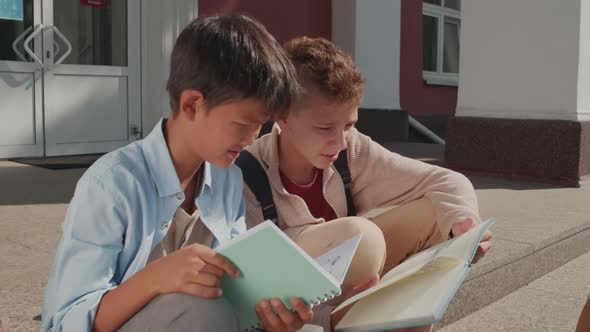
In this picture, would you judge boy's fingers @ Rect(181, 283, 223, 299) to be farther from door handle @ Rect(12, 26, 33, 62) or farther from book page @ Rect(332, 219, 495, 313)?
door handle @ Rect(12, 26, 33, 62)

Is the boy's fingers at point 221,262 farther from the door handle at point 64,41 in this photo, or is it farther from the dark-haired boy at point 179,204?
the door handle at point 64,41

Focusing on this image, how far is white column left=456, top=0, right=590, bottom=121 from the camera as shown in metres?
5.05

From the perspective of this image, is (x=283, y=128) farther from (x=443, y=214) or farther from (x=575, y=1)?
(x=575, y=1)

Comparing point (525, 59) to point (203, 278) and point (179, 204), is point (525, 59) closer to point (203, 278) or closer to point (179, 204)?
point (179, 204)

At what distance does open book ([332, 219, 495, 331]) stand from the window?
26.6 feet

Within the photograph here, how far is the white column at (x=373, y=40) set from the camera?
7.25 meters

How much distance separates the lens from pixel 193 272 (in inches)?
46.9

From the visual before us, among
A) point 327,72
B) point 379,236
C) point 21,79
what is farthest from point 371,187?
point 21,79

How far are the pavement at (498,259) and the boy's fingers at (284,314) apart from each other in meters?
0.89

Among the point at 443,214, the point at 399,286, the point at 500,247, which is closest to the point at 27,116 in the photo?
the point at 500,247

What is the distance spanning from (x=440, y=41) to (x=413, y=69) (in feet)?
3.30

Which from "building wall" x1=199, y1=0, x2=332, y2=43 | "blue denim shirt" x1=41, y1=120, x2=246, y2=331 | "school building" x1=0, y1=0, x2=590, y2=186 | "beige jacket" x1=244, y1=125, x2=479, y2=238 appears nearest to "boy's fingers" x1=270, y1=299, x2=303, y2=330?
"blue denim shirt" x1=41, y1=120, x2=246, y2=331

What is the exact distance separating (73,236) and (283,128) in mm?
789

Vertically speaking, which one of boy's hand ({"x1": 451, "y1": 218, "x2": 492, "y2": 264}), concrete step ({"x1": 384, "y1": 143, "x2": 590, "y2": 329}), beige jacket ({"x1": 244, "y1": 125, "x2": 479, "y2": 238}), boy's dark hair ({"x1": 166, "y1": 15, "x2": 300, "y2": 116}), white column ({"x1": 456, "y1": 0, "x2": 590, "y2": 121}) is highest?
white column ({"x1": 456, "y1": 0, "x2": 590, "y2": 121})
